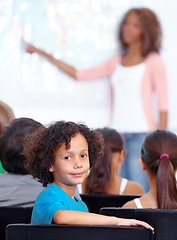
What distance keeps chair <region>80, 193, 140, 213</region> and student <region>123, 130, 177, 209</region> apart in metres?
0.06

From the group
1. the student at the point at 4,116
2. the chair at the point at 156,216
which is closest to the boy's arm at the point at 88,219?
the chair at the point at 156,216

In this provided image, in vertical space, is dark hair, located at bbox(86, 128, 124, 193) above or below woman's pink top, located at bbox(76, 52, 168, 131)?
below

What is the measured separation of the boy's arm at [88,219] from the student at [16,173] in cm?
65

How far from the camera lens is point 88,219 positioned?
106 cm

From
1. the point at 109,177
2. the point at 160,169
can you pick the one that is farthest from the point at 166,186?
the point at 109,177

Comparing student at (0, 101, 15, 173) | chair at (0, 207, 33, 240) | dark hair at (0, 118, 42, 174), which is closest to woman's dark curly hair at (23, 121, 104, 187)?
chair at (0, 207, 33, 240)

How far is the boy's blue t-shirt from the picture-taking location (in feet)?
3.74

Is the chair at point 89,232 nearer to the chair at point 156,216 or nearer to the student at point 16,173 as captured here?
the chair at point 156,216

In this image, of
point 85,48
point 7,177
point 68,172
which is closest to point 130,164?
point 85,48

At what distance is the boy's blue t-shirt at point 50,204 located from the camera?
3.74ft

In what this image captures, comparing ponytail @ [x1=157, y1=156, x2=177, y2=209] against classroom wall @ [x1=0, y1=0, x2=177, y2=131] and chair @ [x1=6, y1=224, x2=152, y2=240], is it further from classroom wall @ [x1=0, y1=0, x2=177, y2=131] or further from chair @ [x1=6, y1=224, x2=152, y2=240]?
classroom wall @ [x1=0, y1=0, x2=177, y2=131]

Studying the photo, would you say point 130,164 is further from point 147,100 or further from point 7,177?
point 7,177

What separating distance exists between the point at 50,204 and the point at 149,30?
123 inches

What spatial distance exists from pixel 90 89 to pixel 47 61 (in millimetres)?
501
